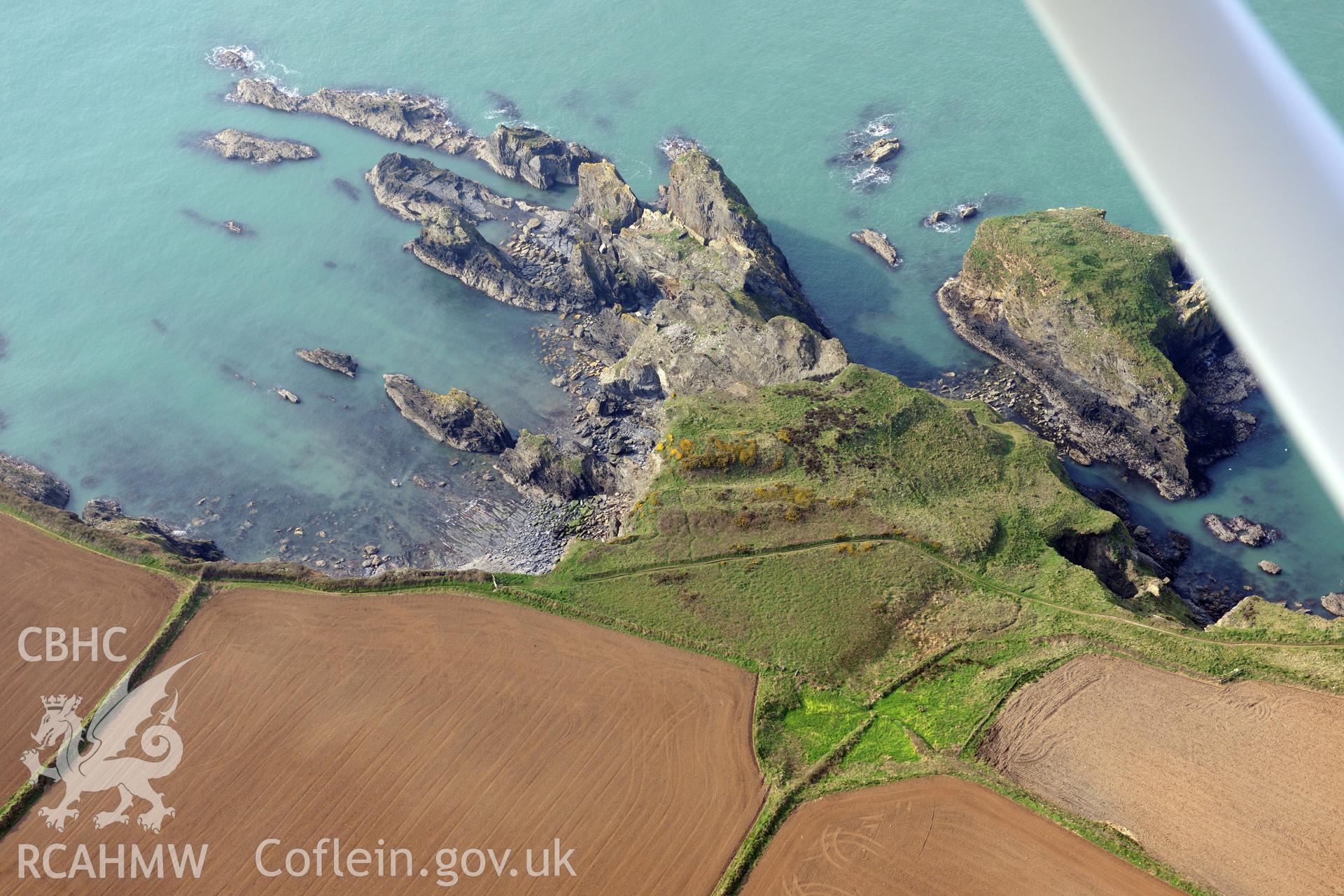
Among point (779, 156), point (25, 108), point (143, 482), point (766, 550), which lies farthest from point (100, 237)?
point (766, 550)

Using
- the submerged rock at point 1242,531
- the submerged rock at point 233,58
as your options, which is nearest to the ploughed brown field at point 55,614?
the submerged rock at point 1242,531

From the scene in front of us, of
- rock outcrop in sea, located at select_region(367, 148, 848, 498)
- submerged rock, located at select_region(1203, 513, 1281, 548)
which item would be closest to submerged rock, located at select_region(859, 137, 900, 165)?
rock outcrop in sea, located at select_region(367, 148, 848, 498)

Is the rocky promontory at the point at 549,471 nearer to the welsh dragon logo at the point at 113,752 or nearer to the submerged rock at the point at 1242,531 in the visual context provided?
the welsh dragon logo at the point at 113,752

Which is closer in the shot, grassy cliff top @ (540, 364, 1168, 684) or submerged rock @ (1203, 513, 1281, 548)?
grassy cliff top @ (540, 364, 1168, 684)

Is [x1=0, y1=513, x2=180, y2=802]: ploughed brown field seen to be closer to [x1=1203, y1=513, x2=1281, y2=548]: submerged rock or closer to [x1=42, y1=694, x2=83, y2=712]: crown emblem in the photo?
[x1=42, y1=694, x2=83, y2=712]: crown emblem

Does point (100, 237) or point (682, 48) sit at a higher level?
point (682, 48)

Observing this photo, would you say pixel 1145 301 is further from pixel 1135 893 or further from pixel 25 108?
pixel 25 108

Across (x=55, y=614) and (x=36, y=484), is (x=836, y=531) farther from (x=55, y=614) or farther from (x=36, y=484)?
(x=36, y=484)
